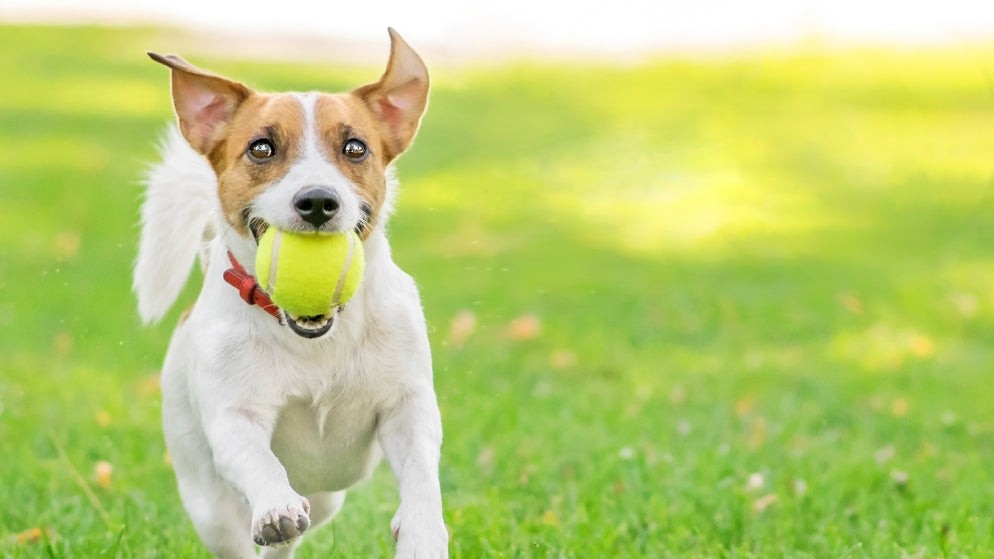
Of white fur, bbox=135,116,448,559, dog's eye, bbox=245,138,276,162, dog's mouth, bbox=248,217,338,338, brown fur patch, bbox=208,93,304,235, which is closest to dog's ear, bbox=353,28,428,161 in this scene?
white fur, bbox=135,116,448,559

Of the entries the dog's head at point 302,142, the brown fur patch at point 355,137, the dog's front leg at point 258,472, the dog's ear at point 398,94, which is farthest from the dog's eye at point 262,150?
the dog's front leg at point 258,472

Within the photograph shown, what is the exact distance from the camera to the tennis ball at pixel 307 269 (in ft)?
11.6

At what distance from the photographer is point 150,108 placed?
56.8ft

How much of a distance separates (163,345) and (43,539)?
12.1 feet

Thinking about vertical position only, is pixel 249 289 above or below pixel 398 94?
below

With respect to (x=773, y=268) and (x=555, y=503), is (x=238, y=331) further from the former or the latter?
(x=773, y=268)

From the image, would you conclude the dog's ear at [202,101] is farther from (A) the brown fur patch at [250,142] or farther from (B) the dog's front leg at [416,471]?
(B) the dog's front leg at [416,471]

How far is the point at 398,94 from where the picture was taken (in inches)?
158

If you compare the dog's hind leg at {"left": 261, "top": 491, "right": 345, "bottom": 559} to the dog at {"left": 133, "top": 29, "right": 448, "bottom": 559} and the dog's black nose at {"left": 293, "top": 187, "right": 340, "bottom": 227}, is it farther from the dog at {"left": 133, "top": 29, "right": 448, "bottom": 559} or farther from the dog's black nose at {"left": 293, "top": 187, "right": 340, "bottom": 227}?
the dog's black nose at {"left": 293, "top": 187, "right": 340, "bottom": 227}

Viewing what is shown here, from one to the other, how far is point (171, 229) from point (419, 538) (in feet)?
5.61

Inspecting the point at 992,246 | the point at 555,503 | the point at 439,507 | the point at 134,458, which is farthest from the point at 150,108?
the point at 439,507

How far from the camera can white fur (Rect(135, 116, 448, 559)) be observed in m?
3.62

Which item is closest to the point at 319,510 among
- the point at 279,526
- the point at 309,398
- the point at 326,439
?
the point at 326,439

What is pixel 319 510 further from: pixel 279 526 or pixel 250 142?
pixel 250 142
